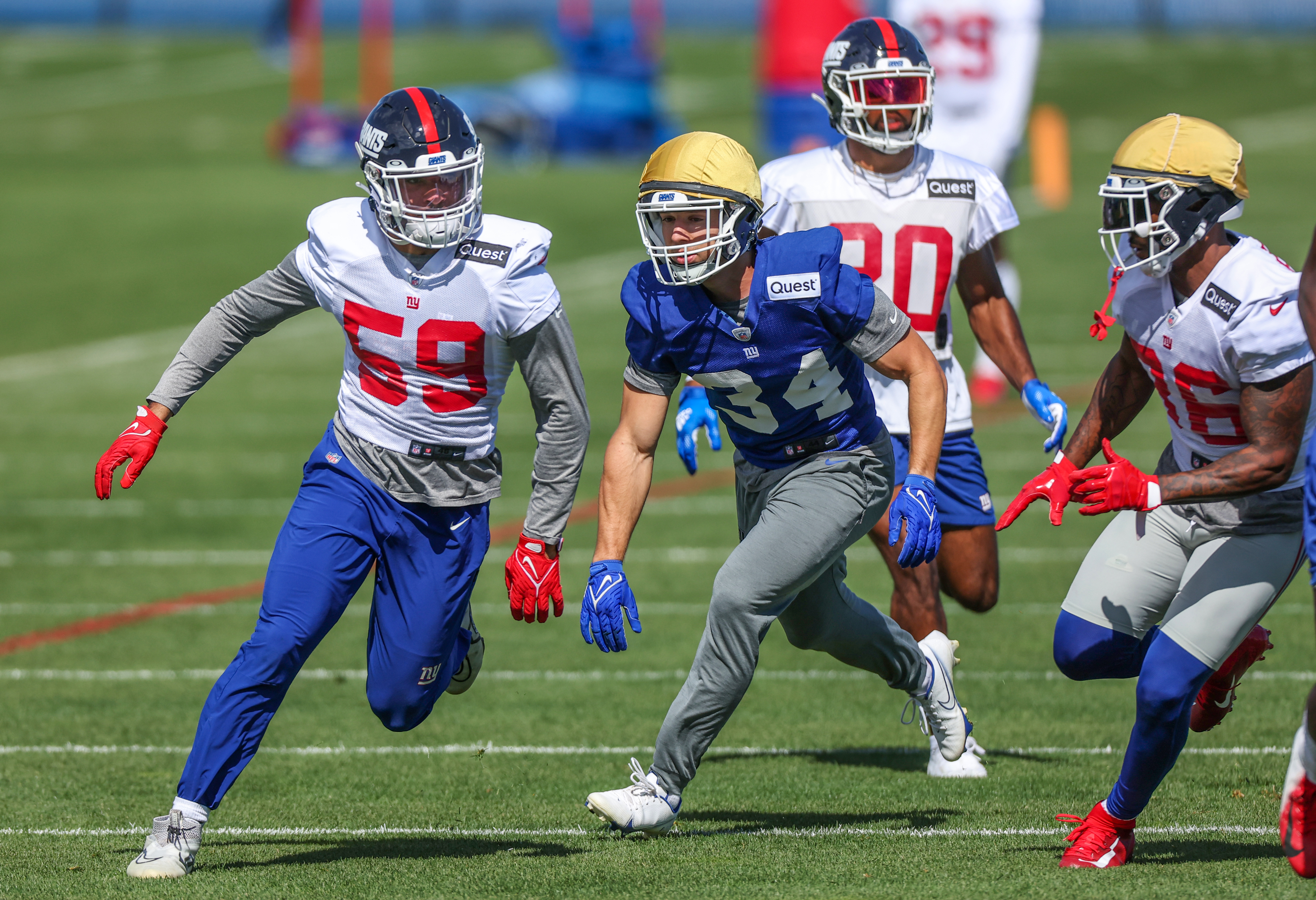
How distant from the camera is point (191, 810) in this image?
184 inches

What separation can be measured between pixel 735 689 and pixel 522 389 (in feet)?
34.6

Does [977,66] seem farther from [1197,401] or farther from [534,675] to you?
[1197,401]

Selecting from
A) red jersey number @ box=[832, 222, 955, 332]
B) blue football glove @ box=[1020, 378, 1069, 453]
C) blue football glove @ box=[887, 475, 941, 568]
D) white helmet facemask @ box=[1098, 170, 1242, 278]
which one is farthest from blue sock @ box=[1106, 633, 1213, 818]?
red jersey number @ box=[832, 222, 955, 332]

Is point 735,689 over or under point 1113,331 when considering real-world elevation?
over

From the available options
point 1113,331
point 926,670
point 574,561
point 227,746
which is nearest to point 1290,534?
point 926,670

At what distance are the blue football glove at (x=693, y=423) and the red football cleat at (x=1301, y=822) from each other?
2.23 metres

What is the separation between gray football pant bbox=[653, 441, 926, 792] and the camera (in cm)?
477

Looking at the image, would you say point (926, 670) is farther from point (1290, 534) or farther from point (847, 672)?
point (847, 672)

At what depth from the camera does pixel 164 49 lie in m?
53.0

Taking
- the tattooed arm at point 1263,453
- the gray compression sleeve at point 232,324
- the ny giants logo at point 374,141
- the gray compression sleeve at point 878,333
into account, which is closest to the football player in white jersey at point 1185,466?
the tattooed arm at point 1263,453

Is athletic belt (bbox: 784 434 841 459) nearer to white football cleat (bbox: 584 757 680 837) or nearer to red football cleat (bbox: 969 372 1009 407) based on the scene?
white football cleat (bbox: 584 757 680 837)

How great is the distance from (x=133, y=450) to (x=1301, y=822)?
324cm

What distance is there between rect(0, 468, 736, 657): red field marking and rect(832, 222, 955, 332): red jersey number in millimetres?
1240

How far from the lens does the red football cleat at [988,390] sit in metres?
13.3
